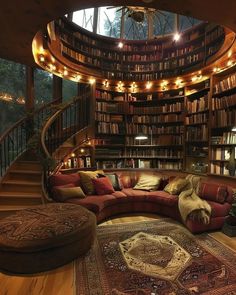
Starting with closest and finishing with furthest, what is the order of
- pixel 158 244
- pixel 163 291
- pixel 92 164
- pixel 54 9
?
pixel 163 291
pixel 54 9
pixel 158 244
pixel 92 164

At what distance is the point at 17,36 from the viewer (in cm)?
311

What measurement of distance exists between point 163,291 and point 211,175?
116 inches

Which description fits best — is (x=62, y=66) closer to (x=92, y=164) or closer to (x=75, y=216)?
(x=92, y=164)

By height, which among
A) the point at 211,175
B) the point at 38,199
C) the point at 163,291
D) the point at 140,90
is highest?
the point at 140,90

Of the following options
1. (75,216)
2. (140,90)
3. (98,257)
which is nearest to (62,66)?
(140,90)

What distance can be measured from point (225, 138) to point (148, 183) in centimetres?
185

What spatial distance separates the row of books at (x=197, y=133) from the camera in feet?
15.1

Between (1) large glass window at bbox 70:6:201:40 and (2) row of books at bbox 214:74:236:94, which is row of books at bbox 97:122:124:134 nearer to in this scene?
(2) row of books at bbox 214:74:236:94

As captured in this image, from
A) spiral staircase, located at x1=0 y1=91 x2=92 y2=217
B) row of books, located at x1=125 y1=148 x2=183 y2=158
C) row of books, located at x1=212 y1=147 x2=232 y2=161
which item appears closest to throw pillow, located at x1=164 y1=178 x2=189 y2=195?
row of books, located at x1=212 y1=147 x2=232 y2=161

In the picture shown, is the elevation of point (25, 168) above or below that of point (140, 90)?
below

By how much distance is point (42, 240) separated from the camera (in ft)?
7.11

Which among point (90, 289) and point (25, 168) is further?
point (25, 168)

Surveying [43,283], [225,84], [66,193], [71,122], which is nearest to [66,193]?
[66,193]

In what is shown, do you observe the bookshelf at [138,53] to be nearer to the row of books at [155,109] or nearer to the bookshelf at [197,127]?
the bookshelf at [197,127]
